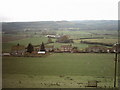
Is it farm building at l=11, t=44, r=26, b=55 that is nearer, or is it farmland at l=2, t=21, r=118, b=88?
farmland at l=2, t=21, r=118, b=88

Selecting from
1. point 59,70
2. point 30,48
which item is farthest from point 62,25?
point 59,70

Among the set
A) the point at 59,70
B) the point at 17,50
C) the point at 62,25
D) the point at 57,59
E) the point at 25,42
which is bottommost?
the point at 59,70

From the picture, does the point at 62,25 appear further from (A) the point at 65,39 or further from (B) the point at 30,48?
(B) the point at 30,48

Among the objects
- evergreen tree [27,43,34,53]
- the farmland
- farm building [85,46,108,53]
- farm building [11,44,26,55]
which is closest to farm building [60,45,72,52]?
the farmland

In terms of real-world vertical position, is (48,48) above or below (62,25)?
below

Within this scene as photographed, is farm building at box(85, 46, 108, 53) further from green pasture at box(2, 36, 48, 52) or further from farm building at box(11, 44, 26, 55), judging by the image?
farm building at box(11, 44, 26, 55)
